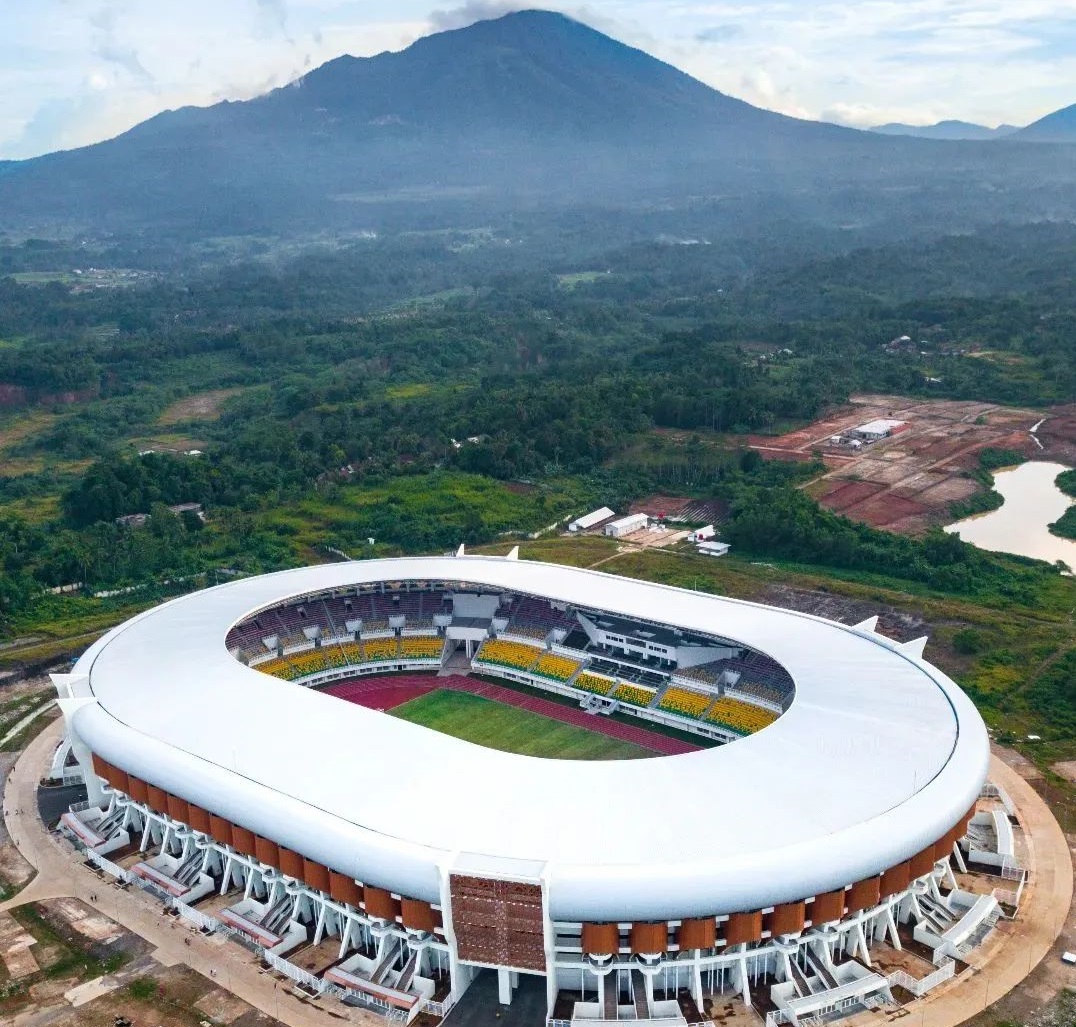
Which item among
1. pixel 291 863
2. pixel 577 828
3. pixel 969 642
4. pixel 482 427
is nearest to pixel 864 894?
pixel 577 828

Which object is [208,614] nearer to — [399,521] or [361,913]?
[361,913]

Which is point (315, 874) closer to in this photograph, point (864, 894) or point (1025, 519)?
point (864, 894)

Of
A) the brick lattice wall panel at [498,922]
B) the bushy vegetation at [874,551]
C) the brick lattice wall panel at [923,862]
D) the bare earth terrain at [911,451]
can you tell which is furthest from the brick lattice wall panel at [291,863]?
the bare earth terrain at [911,451]

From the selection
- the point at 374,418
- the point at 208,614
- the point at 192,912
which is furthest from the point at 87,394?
the point at 192,912

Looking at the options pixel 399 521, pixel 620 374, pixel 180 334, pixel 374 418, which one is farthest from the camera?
pixel 180 334

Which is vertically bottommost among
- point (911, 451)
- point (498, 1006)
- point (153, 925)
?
point (911, 451)

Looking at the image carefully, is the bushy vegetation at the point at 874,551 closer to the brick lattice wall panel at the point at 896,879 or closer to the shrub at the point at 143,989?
the brick lattice wall panel at the point at 896,879
